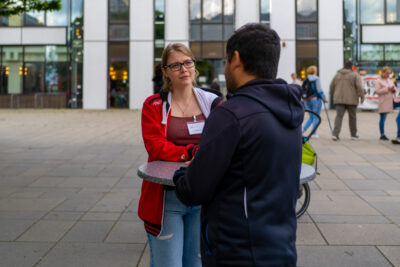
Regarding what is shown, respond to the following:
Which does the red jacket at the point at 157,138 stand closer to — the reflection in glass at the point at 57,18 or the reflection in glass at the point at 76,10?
the reflection in glass at the point at 76,10

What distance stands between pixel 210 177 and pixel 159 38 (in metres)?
23.7

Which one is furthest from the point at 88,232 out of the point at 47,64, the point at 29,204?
the point at 47,64

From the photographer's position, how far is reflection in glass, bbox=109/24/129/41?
24828mm

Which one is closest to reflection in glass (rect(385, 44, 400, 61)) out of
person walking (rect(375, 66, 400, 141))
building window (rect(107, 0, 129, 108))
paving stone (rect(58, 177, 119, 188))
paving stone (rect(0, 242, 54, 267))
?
building window (rect(107, 0, 129, 108))


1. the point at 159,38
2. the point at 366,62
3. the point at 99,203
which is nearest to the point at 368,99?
the point at 366,62

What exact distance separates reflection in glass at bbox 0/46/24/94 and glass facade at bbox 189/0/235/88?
10.4 m

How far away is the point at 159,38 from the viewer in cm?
2464

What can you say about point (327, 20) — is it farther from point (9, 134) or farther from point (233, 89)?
point (233, 89)

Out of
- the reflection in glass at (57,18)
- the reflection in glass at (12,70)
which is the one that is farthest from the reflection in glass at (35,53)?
the reflection in glass at (57,18)

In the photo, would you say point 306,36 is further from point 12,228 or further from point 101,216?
point 12,228

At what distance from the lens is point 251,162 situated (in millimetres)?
1609

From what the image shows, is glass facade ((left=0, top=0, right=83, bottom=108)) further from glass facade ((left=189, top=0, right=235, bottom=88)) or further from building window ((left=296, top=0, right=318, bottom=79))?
building window ((left=296, top=0, right=318, bottom=79))

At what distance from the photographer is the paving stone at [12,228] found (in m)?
4.05

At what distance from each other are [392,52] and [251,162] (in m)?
25.6
